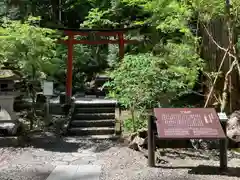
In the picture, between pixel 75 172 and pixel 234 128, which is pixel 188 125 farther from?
pixel 234 128

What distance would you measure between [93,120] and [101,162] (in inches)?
160

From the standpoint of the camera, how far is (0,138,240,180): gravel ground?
5066 millimetres

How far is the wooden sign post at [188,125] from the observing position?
5078mm

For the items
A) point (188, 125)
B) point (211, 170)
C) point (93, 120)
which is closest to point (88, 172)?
point (188, 125)

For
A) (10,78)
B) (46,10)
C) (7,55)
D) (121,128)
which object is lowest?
(121,128)

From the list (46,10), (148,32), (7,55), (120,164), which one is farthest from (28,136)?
(46,10)

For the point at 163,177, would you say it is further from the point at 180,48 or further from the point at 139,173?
the point at 180,48

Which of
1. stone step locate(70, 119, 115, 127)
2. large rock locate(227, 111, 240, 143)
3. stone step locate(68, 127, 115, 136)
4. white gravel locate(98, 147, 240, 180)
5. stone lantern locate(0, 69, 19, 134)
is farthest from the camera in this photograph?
stone step locate(70, 119, 115, 127)

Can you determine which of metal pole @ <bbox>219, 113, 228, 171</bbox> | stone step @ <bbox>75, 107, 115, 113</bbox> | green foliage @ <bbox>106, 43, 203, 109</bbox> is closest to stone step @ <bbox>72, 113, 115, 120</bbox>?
stone step @ <bbox>75, 107, 115, 113</bbox>

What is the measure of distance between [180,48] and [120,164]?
9.38ft

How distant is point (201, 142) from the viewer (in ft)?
23.6

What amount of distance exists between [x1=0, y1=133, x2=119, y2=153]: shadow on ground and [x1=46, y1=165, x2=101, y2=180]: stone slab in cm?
154

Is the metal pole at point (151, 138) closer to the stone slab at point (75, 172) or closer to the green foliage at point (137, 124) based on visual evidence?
the stone slab at point (75, 172)

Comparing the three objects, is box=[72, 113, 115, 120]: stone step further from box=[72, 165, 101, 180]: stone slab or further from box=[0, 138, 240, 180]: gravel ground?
box=[72, 165, 101, 180]: stone slab
